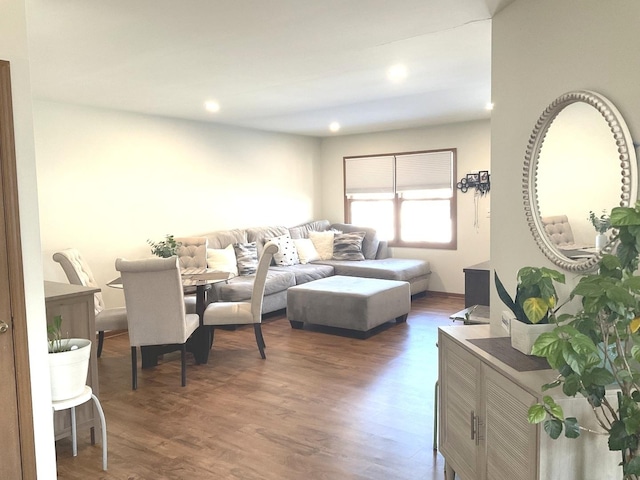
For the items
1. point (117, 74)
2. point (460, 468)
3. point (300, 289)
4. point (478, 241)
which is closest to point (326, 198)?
point (478, 241)

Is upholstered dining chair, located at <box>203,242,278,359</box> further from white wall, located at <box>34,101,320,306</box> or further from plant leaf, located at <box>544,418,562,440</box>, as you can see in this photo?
plant leaf, located at <box>544,418,562,440</box>

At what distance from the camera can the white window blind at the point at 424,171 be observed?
23.1 feet

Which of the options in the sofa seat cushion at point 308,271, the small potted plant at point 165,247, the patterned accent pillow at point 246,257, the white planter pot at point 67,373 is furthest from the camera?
the sofa seat cushion at point 308,271

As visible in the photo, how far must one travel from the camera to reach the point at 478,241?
6.82m


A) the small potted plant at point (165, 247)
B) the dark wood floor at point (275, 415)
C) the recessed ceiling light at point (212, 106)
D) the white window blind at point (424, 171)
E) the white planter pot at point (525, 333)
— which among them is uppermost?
the recessed ceiling light at point (212, 106)

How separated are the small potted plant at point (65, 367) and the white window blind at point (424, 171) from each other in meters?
5.57

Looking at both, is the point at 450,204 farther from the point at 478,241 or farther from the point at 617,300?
the point at 617,300

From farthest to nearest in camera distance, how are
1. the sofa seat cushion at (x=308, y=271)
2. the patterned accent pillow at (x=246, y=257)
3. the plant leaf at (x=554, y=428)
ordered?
1. the sofa seat cushion at (x=308, y=271)
2. the patterned accent pillow at (x=246, y=257)
3. the plant leaf at (x=554, y=428)

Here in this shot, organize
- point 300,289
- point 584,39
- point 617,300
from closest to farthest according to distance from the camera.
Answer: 1. point 617,300
2. point 584,39
3. point 300,289

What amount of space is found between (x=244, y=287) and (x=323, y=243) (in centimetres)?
225

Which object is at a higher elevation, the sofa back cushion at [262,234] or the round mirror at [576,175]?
the round mirror at [576,175]

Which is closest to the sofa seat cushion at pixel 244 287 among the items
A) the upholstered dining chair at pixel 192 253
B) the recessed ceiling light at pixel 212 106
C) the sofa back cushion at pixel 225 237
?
the upholstered dining chair at pixel 192 253

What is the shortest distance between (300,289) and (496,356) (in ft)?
11.8

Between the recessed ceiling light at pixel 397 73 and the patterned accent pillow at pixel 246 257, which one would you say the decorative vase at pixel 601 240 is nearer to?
the recessed ceiling light at pixel 397 73
